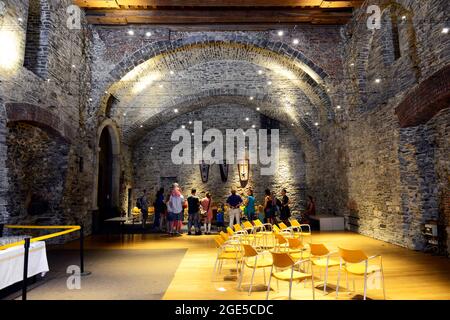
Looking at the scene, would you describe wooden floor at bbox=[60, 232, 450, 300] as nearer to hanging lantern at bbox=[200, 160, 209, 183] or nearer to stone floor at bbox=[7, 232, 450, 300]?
stone floor at bbox=[7, 232, 450, 300]

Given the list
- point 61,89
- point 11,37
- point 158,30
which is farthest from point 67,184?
point 158,30

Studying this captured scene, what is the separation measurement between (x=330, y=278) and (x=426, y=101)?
363 centimetres

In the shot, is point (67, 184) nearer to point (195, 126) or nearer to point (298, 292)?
point (298, 292)

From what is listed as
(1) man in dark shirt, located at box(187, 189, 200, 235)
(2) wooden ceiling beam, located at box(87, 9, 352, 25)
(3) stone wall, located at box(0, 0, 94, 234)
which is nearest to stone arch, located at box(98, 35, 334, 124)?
(2) wooden ceiling beam, located at box(87, 9, 352, 25)

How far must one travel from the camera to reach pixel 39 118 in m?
6.05

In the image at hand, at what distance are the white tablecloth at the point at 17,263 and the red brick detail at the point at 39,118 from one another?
103 inches

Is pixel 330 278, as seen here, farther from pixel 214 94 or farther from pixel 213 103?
pixel 213 103

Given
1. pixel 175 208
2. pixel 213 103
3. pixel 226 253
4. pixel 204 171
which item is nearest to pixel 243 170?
→ pixel 204 171

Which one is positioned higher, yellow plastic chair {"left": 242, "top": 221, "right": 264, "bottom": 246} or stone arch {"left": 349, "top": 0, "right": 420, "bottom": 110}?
stone arch {"left": 349, "top": 0, "right": 420, "bottom": 110}

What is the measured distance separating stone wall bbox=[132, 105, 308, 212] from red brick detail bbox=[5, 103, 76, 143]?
569 centimetres

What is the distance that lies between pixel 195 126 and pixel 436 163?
31.4ft

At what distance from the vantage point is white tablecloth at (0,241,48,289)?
128 inches

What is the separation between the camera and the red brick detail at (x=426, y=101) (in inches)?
194

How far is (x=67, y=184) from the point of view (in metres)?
7.21
